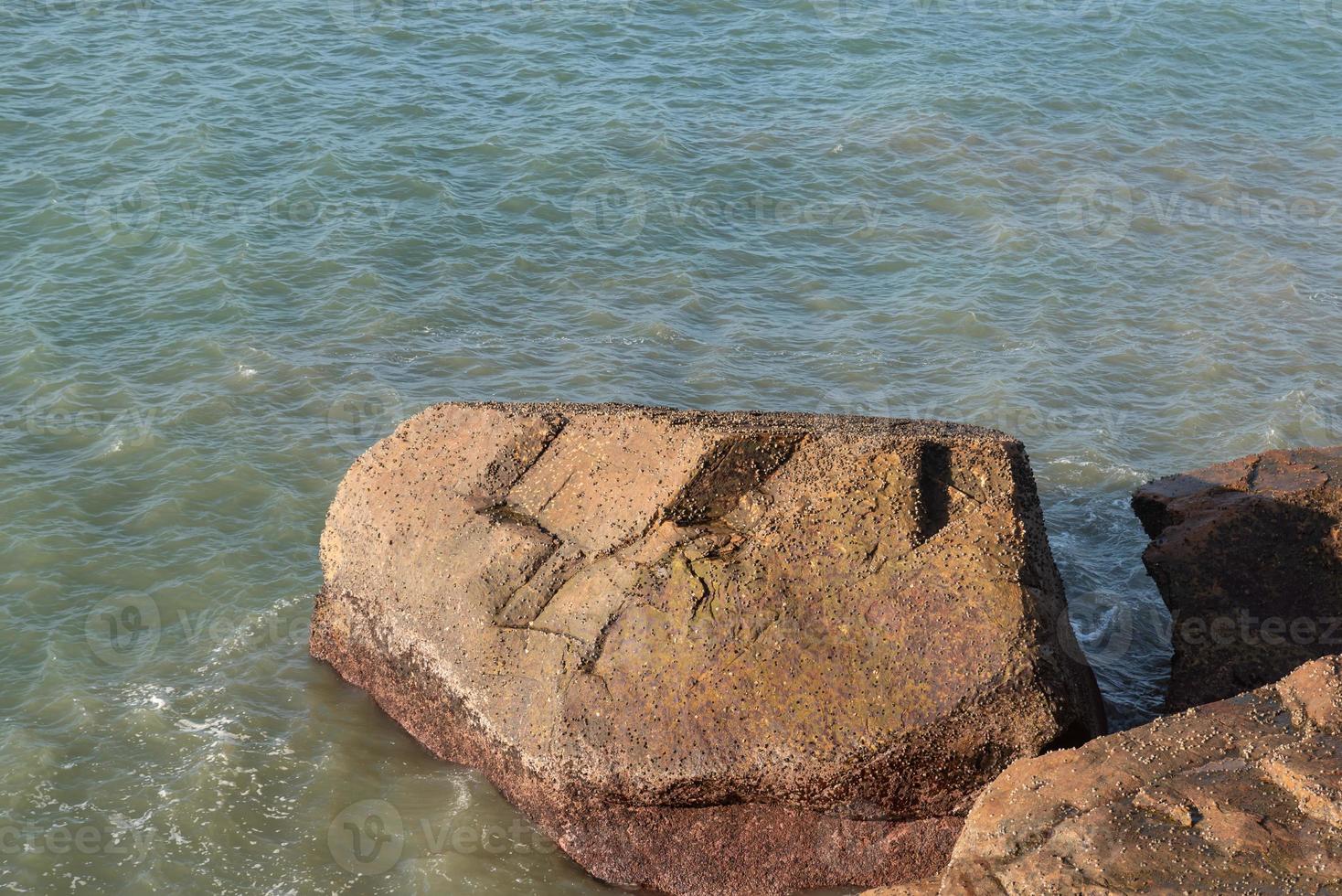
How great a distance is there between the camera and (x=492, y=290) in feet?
54.1

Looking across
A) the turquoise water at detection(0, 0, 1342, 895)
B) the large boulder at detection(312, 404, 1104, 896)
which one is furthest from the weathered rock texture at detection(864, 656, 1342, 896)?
the turquoise water at detection(0, 0, 1342, 895)

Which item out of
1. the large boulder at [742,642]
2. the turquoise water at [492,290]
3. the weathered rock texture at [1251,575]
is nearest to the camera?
the large boulder at [742,642]

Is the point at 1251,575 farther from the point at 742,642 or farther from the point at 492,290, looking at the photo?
the point at 492,290

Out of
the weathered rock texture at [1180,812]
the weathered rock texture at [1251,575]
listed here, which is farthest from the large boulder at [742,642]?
the weathered rock texture at [1251,575]

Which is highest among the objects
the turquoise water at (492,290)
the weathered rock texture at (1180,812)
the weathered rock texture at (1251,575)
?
the weathered rock texture at (1180,812)

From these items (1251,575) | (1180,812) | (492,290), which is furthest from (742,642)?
(492,290)

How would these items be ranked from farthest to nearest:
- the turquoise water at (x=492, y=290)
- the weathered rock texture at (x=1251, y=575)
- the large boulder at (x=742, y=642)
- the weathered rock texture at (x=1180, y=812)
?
the turquoise water at (x=492, y=290), the weathered rock texture at (x=1251, y=575), the large boulder at (x=742, y=642), the weathered rock texture at (x=1180, y=812)

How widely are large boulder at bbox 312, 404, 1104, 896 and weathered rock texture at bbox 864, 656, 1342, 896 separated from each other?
71cm

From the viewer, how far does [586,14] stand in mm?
25547

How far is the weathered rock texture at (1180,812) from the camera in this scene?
6.10 meters

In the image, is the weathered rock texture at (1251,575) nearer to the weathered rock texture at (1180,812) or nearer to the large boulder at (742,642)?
the large boulder at (742,642)

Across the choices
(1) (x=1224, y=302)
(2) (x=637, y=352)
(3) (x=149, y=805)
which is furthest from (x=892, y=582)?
(1) (x=1224, y=302)

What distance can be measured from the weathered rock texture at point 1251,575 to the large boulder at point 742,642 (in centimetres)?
154

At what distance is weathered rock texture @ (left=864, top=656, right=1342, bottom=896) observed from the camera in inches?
240
